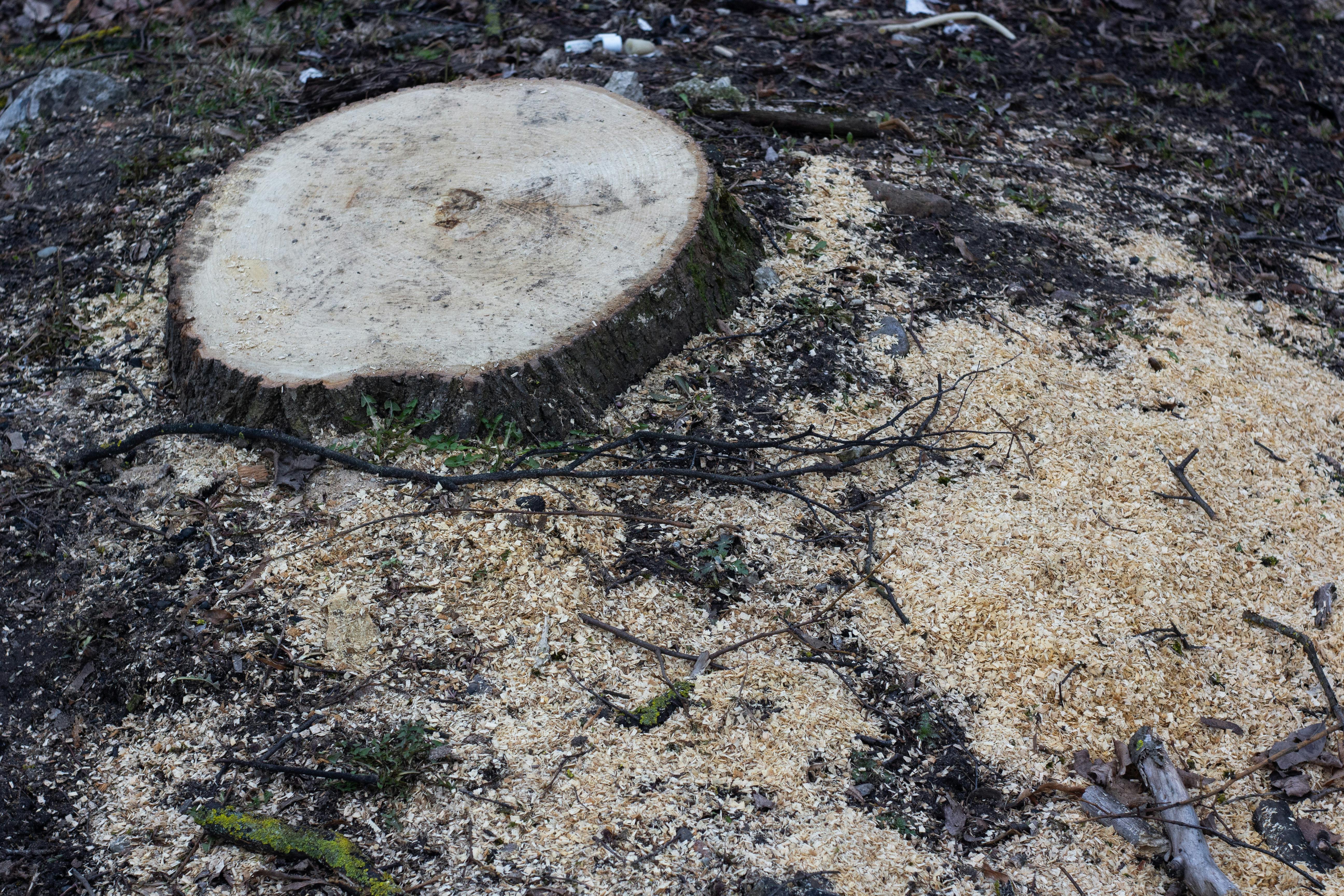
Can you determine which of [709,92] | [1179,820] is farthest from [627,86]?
[1179,820]

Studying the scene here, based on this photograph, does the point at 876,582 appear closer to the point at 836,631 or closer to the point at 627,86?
the point at 836,631

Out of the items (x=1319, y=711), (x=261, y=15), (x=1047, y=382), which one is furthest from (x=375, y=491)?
(x=261, y=15)

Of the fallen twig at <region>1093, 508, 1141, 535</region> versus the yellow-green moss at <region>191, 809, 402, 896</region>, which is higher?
the fallen twig at <region>1093, 508, 1141, 535</region>

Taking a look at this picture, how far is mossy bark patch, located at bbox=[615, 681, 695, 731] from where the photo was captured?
7.53 ft

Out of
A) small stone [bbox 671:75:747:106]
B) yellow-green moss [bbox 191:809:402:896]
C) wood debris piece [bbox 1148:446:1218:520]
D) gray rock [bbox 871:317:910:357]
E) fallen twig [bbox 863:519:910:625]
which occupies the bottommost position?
yellow-green moss [bbox 191:809:402:896]

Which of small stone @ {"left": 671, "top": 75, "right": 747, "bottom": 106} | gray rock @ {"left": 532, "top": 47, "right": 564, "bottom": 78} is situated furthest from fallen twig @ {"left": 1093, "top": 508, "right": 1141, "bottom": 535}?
gray rock @ {"left": 532, "top": 47, "right": 564, "bottom": 78}

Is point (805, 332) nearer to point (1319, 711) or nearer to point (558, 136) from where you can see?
point (558, 136)

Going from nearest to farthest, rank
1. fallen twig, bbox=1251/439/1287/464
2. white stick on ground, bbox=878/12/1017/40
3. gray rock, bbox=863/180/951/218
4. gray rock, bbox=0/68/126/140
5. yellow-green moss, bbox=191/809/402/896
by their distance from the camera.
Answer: yellow-green moss, bbox=191/809/402/896
fallen twig, bbox=1251/439/1287/464
gray rock, bbox=863/180/951/218
gray rock, bbox=0/68/126/140
white stick on ground, bbox=878/12/1017/40

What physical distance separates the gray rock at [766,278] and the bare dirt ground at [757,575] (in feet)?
0.21

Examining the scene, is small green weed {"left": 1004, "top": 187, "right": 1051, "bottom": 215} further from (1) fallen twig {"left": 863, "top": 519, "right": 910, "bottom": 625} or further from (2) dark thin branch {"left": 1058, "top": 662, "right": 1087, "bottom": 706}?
(2) dark thin branch {"left": 1058, "top": 662, "right": 1087, "bottom": 706}

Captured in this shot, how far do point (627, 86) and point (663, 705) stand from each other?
3.08m

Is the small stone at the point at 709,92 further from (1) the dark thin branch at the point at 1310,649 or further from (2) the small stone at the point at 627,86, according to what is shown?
(1) the dark thin branch at the point at 1310,649

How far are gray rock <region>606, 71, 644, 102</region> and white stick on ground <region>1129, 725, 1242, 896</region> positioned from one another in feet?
10.8

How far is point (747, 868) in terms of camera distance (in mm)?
2049
